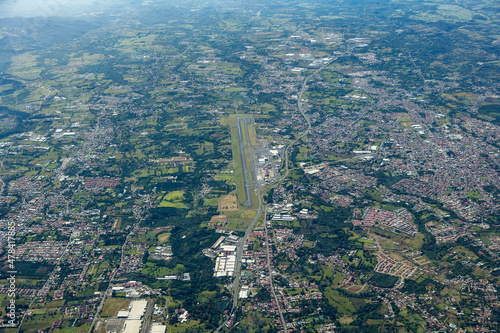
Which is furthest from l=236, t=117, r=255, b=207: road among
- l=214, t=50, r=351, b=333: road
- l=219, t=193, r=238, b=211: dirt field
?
l=219, t=193, r=238, b=211: dirt field

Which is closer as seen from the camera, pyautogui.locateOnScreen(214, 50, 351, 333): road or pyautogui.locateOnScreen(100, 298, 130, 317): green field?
pyautogui.locateOnScreen(100, 298, 130, 317): green field

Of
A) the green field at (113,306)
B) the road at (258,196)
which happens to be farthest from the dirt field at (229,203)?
the green field at (113,306)

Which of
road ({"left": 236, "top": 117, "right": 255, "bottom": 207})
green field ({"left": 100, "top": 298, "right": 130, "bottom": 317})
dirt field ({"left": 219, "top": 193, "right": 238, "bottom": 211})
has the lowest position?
green field ({"left": 100, "top": 298, "right": 130, "bottom": 317})

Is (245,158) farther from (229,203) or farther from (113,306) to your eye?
(113,306)

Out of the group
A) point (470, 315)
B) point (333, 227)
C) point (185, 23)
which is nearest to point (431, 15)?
point (185, 23)

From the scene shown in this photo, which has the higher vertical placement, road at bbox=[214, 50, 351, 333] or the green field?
road at bbox=[214, 50, 351, 333]

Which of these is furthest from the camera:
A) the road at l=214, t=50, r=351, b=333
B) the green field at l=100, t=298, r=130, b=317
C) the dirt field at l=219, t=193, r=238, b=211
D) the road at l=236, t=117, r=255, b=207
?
the road at l=236, t=117, r=255, b=207

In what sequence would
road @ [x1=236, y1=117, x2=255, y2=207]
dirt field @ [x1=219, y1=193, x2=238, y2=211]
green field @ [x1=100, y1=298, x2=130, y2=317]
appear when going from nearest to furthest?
green field @ [x1=100, y1=298, x2=130, y2=317] < dirt field @ [x1=219, y1=193, x2=238, y2=211] < road @ [x1=236, y1=117, x2=255, y2=207]

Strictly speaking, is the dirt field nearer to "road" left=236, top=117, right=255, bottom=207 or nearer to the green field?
"road" left=236, top=117, right=255, bottom=207

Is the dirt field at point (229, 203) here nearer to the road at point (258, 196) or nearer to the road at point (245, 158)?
the road at point (245, 158)
